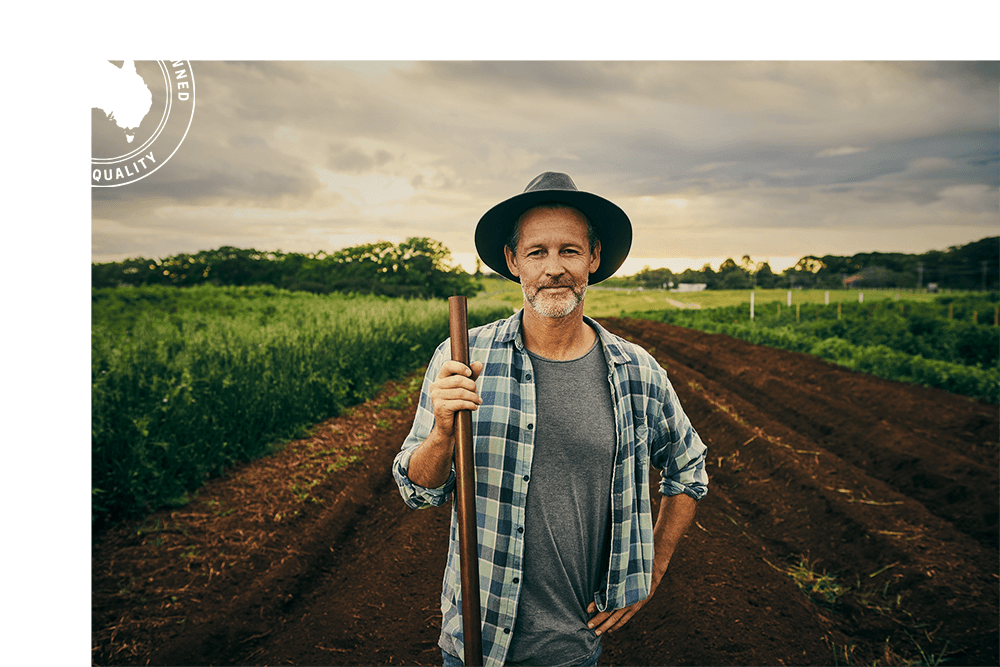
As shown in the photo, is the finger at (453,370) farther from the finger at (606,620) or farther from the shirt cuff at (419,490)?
the finger at (606,620)

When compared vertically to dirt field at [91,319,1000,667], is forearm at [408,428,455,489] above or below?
above

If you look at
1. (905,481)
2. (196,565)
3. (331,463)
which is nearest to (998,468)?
(905,481)

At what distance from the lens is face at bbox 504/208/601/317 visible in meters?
2.01

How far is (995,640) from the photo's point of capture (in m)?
3.52

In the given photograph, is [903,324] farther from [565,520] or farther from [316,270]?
[316,270]

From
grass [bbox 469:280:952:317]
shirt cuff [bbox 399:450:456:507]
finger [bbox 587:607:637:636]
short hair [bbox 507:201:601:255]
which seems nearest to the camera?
shirt cuff [bbox 399:450:456:507]

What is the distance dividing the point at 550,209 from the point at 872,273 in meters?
58.5

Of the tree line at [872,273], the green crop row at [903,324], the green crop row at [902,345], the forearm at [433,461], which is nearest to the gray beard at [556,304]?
the forearm at [433,461]

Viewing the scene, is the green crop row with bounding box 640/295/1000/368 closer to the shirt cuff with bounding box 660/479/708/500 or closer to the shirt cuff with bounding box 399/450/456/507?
the shirt cuff with bounding box 660/479/708/500

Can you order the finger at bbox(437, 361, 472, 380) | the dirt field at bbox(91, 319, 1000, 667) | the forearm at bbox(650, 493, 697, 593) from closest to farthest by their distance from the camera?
the finger at bbox(437, 361, 472, 380)
the forearm at bbox(650, 493, 697, 593)
the dirt field at bbox(91, 319, 1000, 667)

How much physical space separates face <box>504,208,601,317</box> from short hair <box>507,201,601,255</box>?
0.01 meters

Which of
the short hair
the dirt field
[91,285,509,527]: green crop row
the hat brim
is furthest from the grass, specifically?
the short hair

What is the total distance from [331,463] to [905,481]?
7028 mm

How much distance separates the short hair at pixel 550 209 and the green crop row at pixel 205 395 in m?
4.58
